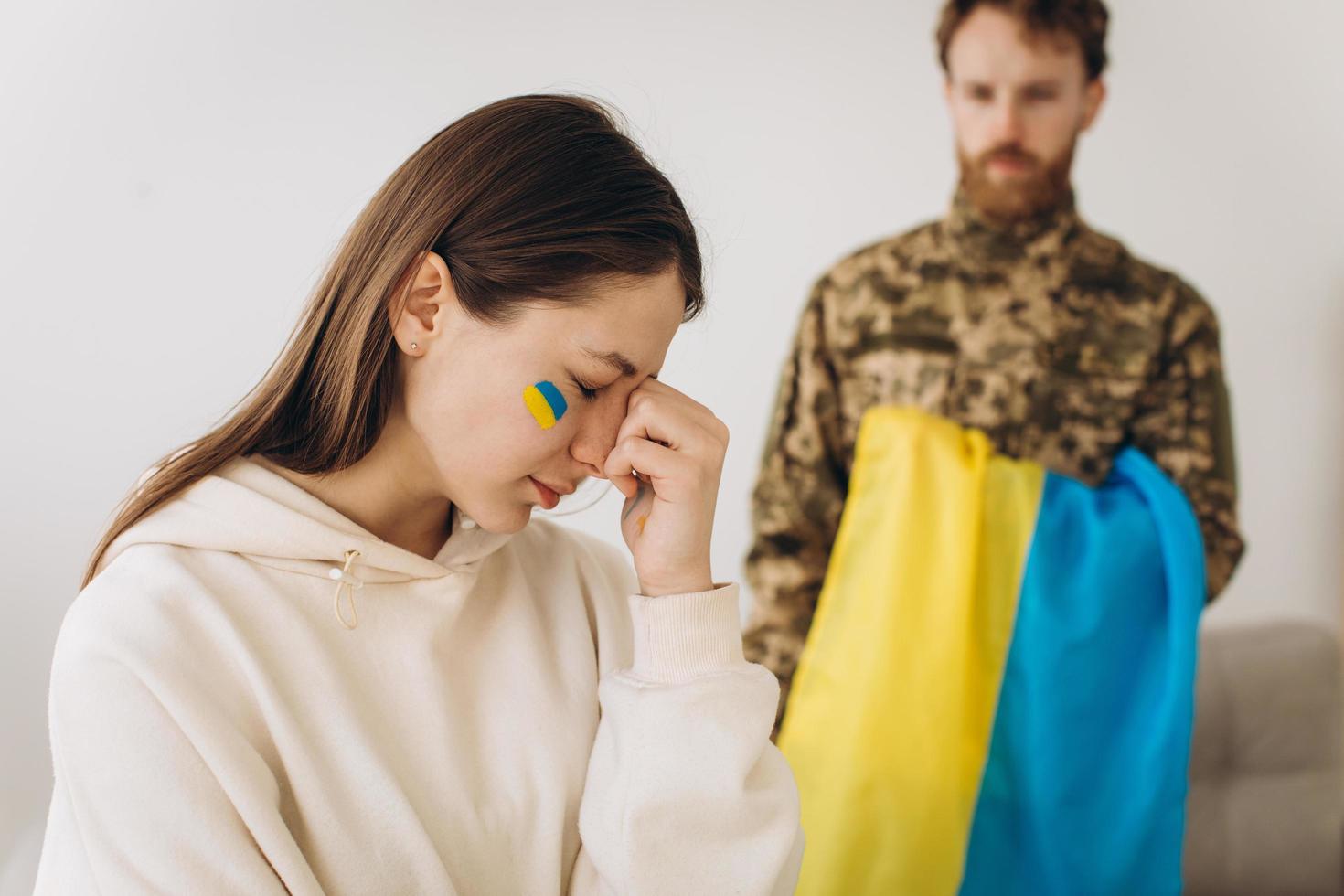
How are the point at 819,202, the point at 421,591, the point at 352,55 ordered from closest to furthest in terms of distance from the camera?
the point at 421,591, the point at 352,55, the point at 819,202

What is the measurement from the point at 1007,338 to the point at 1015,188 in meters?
0.26

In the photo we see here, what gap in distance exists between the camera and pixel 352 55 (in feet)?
5.39

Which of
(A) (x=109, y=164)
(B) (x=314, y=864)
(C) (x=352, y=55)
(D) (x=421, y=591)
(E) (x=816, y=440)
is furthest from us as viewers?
(E) (x=816, y=440)

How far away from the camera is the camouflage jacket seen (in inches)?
68.2

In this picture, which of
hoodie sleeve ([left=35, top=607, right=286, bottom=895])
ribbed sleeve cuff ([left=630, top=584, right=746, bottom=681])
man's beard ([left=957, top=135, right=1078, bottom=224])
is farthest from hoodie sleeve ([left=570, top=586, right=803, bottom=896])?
man's beard ([left=957, top=135, right=1078, bottom=224])

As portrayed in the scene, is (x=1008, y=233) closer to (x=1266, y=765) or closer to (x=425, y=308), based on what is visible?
(x=1266, y=765)

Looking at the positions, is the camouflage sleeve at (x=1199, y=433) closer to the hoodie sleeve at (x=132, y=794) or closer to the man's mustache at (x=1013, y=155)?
the man's mustache at (x=1013, y=155)

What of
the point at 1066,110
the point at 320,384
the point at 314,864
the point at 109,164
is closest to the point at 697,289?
the point at 320,384

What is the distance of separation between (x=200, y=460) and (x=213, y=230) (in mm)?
790

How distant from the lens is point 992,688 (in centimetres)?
148

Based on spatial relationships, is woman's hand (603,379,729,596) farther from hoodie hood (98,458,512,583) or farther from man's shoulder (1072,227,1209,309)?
man's shoulder (1072,227,1209,309)

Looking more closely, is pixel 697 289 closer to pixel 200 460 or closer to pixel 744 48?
pixel 200 460

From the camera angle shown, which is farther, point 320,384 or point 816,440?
point 816,440

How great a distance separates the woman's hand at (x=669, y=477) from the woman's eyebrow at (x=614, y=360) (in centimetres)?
3
